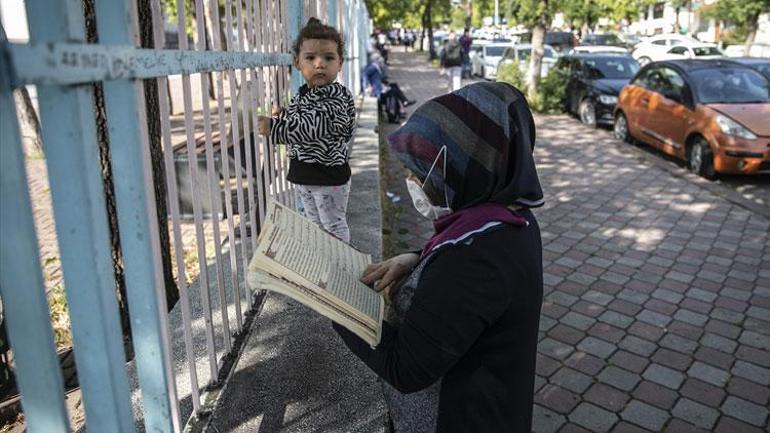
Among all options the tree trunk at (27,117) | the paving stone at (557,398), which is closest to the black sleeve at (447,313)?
the paving stone at (557,398)

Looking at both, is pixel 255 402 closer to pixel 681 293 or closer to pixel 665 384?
pixel 665 384

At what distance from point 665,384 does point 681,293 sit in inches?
59.6

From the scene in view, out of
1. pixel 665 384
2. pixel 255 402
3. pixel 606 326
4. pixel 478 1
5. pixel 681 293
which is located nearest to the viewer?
pixel 255 402

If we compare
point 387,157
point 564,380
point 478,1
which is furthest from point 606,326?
point 478,1

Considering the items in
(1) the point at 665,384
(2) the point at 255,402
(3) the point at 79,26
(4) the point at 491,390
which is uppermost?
(3) the point at 79,26

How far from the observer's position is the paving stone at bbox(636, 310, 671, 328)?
4484 millimetres

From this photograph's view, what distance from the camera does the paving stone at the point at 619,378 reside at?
3.71 metres

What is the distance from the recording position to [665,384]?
12.2ft

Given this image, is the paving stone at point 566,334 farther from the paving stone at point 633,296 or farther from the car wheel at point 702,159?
the car wheel at point 702,159

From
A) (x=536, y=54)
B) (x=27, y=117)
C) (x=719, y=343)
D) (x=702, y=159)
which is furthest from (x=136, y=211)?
(x=536, y=54)

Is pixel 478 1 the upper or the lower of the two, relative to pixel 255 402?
upper

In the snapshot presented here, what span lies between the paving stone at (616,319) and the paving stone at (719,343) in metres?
0.49

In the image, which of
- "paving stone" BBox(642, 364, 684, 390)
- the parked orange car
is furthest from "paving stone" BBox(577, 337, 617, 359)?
the parked orange car

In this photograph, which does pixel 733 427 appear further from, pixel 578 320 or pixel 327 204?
pixel 327 204
